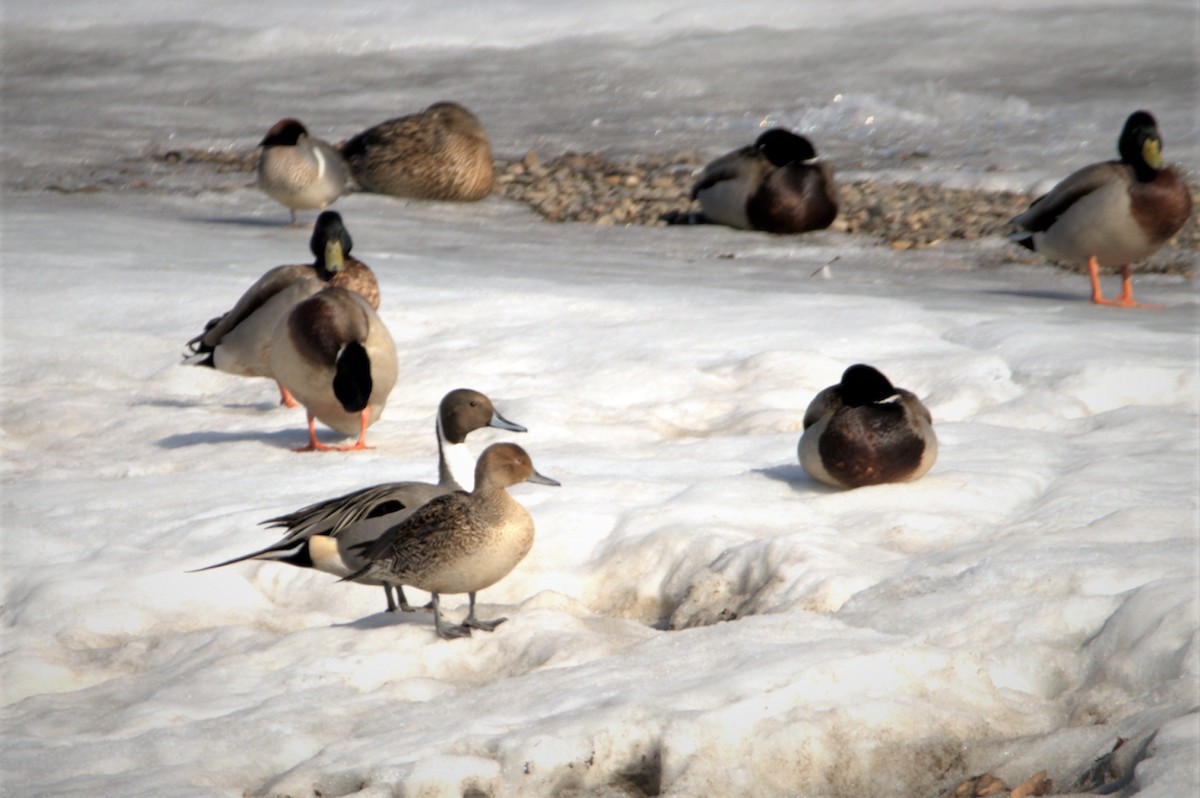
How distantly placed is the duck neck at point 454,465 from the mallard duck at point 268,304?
2.03 m

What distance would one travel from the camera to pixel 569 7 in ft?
70.6

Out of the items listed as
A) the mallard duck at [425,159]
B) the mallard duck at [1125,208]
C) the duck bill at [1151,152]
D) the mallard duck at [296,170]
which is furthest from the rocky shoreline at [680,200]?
the mallard duck at [296,170]

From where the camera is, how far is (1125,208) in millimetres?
9383

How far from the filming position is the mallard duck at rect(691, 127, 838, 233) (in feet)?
39.4

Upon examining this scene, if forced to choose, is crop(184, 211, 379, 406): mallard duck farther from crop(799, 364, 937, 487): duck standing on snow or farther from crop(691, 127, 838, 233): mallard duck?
crop(691, 127, 838, 233): mallard duck

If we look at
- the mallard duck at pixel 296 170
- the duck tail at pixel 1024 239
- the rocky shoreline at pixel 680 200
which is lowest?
the duck tail at pixel 1024 239

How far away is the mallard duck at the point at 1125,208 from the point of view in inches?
369

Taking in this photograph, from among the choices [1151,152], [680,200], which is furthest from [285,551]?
[680,200]

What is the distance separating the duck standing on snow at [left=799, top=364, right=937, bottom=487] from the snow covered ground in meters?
0.10

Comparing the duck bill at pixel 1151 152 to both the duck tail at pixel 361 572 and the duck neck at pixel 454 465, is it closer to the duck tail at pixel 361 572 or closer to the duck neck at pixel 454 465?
the duck neck at pixel 454 465

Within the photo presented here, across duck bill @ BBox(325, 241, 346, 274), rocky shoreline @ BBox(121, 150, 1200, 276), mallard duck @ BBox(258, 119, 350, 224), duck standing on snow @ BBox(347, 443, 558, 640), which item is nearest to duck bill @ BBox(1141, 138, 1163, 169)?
rocky shoreline @ BBox(121, 150, 1200, 276)

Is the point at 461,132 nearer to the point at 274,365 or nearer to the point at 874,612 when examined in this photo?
the point at 274,365

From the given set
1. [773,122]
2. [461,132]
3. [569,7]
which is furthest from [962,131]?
[569,7]

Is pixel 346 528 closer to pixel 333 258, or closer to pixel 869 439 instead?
pixel 869 439
